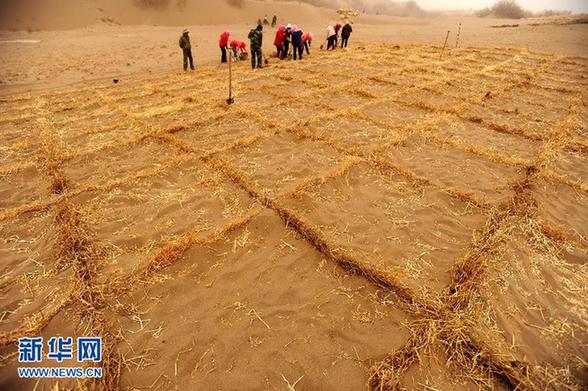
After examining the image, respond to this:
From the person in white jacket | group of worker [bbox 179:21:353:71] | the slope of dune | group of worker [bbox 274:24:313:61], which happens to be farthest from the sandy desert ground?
the slope of dune

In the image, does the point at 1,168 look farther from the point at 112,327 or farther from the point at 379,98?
the point at 379,98

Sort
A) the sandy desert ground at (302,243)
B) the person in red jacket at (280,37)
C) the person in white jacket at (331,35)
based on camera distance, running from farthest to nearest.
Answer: the person in white jacket at (331,35) < the person in red jacket at (280,37) < the sandy desert ground at (302,243)

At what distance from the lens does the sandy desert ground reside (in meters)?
2.91

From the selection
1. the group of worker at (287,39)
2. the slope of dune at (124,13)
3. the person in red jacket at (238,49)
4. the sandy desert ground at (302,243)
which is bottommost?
the sandy desert ground at (302,243)

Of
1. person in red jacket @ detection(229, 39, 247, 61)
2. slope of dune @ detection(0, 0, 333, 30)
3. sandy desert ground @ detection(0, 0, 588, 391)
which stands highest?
slope of dune @ detection(0, 0, 333, 30)

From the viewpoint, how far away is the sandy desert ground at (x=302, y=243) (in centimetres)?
291

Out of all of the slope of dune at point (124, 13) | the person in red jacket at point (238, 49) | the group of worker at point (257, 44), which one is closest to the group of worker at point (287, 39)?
the group of worker at point (257, 44)

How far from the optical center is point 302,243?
419 cm

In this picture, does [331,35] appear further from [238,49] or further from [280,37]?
[238,49]

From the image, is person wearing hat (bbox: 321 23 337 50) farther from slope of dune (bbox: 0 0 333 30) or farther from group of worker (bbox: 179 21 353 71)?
slope of dune (bbox: 0 0 333 30)

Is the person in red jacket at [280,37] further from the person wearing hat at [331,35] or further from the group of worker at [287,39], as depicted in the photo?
the person wearing hat at [331,35]

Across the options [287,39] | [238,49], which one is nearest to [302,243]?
[287,39]

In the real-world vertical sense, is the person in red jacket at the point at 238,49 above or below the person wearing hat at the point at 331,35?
below

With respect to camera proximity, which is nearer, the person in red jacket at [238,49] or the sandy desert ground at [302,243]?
the sandy desert ground at [302,243]
